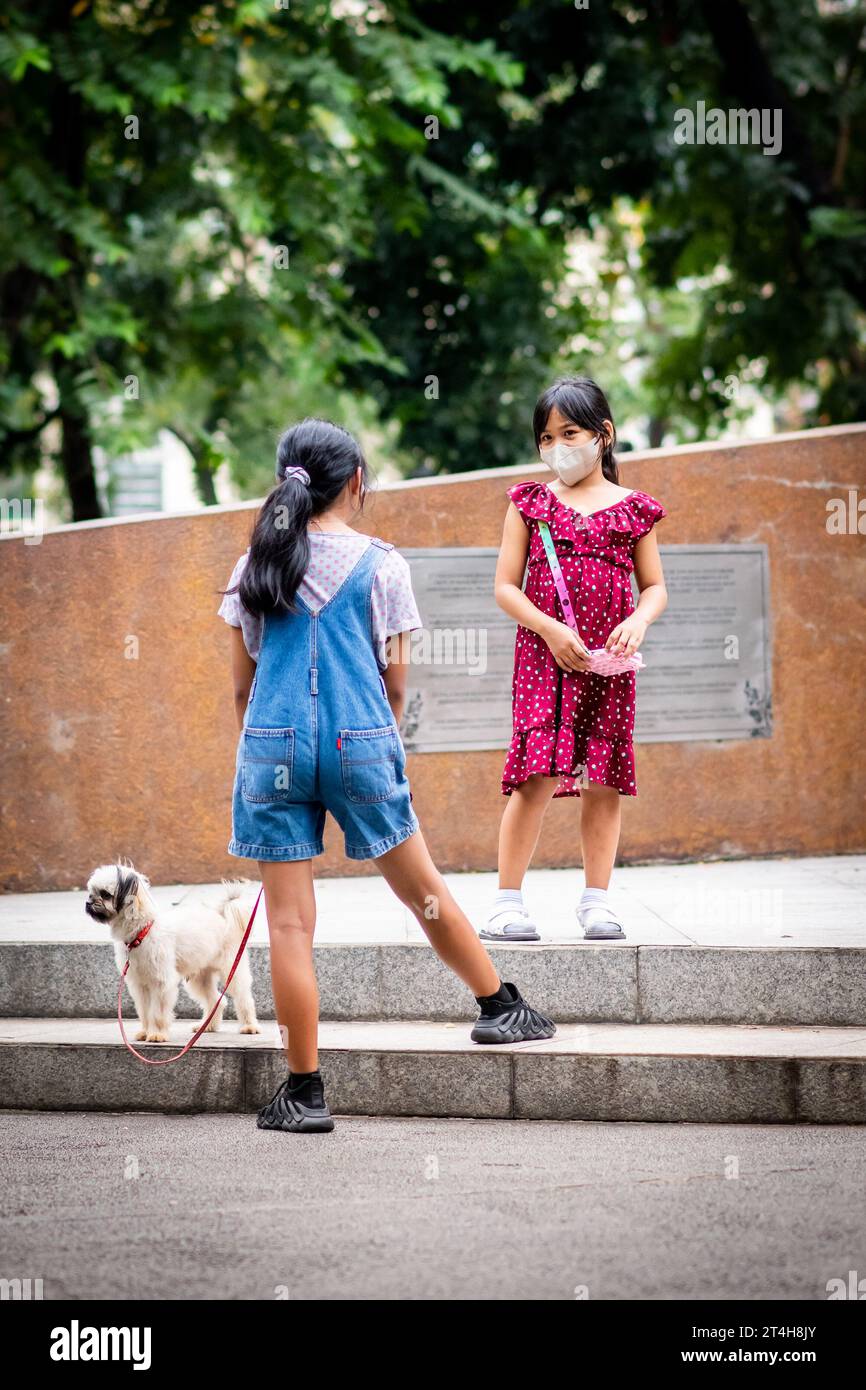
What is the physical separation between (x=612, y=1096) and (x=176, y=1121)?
133cm

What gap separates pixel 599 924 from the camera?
5562 mm

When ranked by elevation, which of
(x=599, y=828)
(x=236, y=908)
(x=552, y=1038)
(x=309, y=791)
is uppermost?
(x=309, y=791)

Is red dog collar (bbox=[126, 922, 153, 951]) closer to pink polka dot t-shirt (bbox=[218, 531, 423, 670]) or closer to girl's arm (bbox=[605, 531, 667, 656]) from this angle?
pink polka dot t-shirt (bbox=[218, 531, 423, 670])

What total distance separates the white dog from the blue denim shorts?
0.88 metres

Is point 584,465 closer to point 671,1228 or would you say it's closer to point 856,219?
point 671,1228

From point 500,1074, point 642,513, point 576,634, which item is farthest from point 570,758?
point 500,1074

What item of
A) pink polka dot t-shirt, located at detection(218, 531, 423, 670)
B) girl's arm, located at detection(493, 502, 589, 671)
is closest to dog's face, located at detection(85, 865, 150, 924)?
pink polka dot t-shirt, located at detection(218, 531, 423, 670)

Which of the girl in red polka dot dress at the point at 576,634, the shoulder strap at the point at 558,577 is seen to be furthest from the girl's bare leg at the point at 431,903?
the shoulder strap at the point at 558,577

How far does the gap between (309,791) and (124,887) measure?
40.1 inches

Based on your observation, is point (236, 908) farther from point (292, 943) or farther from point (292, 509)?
point (292, 509)

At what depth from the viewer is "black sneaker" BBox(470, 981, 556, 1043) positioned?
488cm

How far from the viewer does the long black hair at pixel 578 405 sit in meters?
5.52

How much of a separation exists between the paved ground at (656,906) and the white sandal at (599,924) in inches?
3.9

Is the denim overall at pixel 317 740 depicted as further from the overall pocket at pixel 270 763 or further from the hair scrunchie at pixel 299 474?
the hair scrunchie at pixel 299 474
